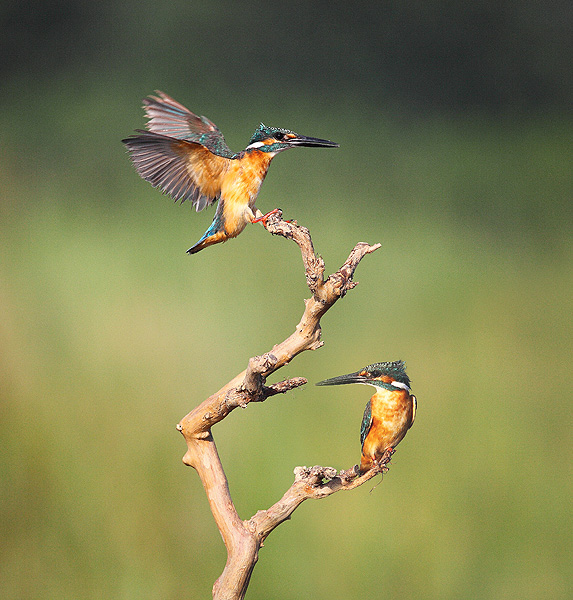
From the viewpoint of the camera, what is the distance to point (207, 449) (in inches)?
40.0

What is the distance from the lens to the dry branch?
87cm

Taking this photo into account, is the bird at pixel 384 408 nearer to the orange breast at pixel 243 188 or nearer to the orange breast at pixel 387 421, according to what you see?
the orange breast at pixel 387 421

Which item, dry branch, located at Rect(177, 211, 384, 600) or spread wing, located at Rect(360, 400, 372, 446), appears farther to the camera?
spread wing, located at Rect(360, 400, 372, 446)

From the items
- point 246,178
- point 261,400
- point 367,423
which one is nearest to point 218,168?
point 246,178

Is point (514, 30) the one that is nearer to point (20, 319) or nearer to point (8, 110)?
point (8, 110)

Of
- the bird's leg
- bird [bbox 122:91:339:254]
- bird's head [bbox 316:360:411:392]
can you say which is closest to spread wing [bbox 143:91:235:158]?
bird [bbox 122:91:339:254]

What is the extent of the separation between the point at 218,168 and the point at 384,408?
1.41 feet

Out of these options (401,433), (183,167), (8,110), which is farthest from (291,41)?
(401,433)

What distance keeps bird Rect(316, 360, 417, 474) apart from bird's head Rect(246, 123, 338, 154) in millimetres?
340

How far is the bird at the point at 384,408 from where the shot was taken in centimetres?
96

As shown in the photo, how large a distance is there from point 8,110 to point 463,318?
1307 mm

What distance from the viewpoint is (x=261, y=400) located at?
937 mm

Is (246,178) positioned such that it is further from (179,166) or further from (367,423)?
(367,423)

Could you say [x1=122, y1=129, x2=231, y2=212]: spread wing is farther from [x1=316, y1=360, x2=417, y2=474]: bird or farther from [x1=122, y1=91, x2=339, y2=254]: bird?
[x1=316, y1=360, x2=417, y2=474]: bird
